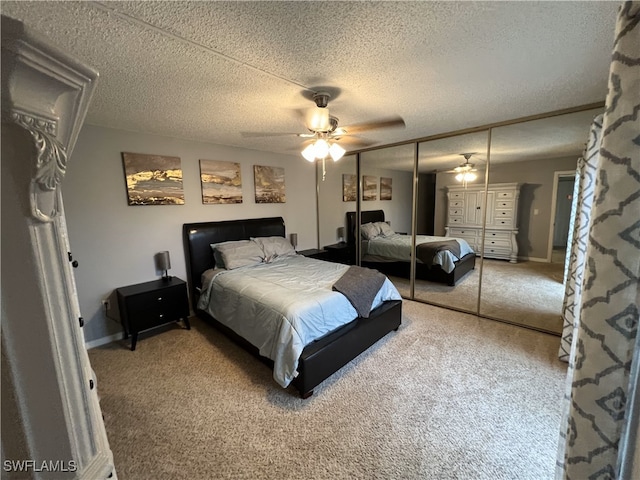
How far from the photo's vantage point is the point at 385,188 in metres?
4.43

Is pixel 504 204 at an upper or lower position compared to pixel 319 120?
lower

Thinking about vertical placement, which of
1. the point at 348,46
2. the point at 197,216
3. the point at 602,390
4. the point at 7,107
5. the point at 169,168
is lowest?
the point at 602,390

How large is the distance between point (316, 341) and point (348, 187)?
316cm

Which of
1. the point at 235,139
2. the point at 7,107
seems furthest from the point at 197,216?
the point at 7,107

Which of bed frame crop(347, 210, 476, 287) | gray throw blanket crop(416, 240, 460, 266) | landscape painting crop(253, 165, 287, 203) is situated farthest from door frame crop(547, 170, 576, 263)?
landscape painting crop(253, 165, 287, 203)

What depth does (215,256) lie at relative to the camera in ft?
11.4

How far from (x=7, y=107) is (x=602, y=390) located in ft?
5.59

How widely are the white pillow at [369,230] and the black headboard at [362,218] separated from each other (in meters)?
0.07

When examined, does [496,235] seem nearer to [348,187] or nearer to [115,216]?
[348,187]

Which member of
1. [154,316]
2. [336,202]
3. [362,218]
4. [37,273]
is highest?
[336,202]

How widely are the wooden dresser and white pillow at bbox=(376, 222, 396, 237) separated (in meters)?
0.86

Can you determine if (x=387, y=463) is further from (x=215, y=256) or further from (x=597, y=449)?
(x=215, y=256)

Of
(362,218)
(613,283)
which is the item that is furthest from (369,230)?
(613,283)

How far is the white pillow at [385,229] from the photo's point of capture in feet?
14.3
